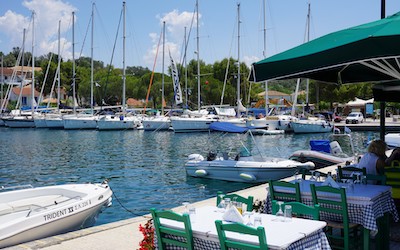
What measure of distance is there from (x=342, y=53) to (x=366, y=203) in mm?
1864

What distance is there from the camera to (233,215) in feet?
15.0

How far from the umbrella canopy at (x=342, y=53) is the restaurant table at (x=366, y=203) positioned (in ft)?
5.21

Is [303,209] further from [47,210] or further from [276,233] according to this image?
[47,210]

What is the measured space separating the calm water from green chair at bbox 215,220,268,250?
9314mm

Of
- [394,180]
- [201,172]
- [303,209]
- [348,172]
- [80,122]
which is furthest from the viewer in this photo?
[80,122]

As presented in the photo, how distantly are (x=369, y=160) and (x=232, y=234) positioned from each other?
437cm

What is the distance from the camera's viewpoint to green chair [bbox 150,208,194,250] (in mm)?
4383

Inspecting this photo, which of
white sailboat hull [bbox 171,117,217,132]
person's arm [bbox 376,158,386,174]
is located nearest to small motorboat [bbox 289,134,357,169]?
person's arm [bbox 376,158,386,174]

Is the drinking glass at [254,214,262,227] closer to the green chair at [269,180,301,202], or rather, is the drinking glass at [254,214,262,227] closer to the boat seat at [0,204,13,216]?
the green chair at [269,180,301,202]

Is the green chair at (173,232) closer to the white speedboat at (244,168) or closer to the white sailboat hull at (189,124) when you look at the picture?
the white speedboat at (244,168)

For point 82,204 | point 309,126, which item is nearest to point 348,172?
point 82,204

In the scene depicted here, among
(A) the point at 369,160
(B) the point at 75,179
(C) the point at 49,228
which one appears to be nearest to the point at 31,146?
(B) the point at 75,179

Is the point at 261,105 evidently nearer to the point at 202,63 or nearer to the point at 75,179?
the point at 202,63

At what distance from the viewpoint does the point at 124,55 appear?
55719 millimetres
